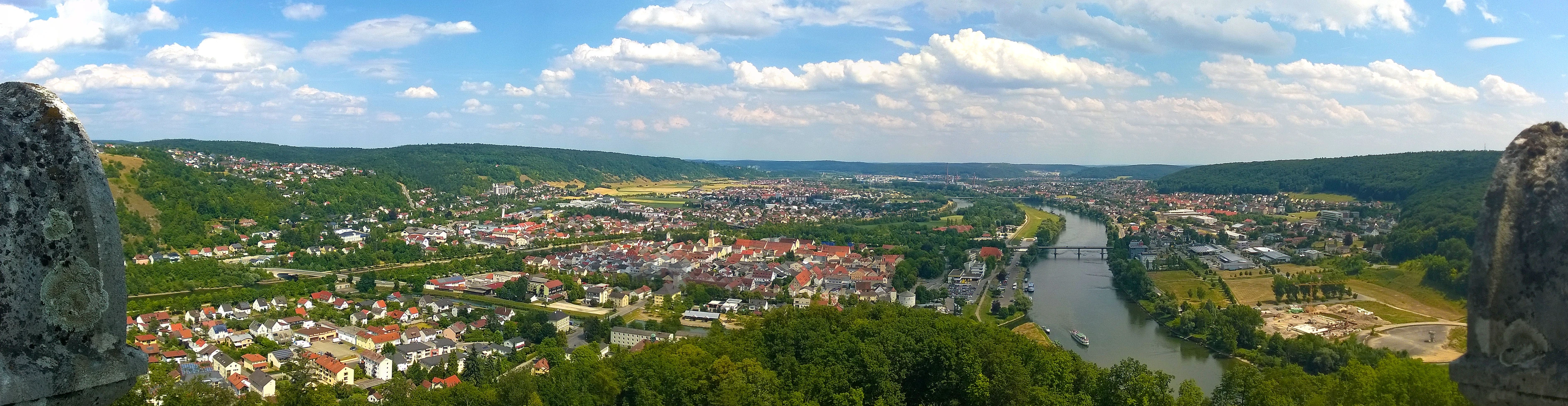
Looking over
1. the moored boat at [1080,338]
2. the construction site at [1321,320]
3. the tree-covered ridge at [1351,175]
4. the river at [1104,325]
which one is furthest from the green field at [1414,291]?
the tree-covered ridge at [1351,175]

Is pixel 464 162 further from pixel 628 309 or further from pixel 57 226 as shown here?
pixel 57 226

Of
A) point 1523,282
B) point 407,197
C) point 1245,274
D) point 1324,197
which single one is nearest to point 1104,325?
point 1245,274

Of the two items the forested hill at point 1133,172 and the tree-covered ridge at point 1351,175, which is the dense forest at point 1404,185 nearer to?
the tree-covered ridge at point 1351,175

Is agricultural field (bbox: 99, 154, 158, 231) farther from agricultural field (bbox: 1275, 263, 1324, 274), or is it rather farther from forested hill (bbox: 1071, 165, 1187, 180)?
forested hill (bbox: 1071, 165, 1187, 180)

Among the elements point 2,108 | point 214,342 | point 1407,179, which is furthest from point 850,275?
point 1407,179

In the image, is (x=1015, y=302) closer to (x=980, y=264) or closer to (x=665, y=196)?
(x=980, y=264)
